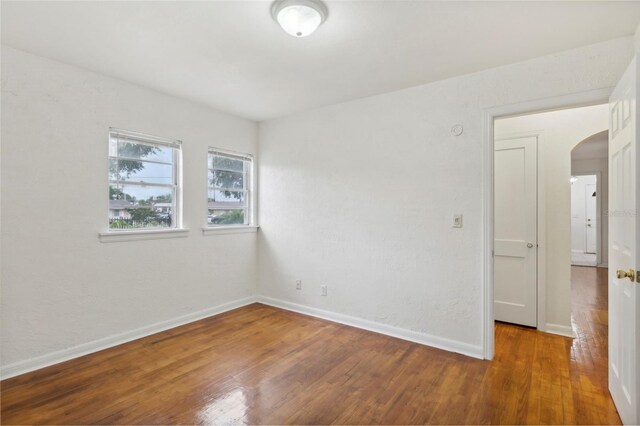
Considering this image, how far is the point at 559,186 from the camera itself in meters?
3.43

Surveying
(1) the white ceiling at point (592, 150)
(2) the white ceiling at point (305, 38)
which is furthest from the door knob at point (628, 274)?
(1) the white ceiling at point (592, 150)

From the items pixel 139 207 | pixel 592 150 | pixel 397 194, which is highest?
pixel 592 150

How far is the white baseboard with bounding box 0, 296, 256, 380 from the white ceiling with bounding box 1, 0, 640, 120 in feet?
8.13

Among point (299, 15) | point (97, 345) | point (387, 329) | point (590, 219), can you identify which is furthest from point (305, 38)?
point (590, 219)

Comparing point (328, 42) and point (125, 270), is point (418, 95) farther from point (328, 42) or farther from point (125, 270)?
point (125, 270)

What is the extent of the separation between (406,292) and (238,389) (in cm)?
183

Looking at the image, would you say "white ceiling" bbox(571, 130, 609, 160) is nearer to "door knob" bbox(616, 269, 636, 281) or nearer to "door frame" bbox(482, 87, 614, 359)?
"door frame" bbox(482, 87, 614, 359)

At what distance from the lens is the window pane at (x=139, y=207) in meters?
3.17

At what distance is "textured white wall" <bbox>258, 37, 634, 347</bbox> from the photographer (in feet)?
9.20

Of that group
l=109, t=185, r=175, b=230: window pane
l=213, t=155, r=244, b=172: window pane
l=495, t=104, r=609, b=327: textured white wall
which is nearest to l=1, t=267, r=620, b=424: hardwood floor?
l=495, t=104, r=609, b=327: textured white wall

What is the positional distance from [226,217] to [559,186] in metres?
3.92

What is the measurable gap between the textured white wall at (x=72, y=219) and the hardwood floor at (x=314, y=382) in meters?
0.33

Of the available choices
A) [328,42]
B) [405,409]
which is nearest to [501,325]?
[405,409]

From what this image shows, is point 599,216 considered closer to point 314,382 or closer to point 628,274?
point 628,274
